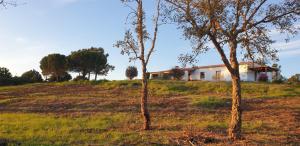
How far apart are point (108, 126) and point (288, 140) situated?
10156 mm

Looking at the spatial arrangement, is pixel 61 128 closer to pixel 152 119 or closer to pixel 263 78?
pixel 152 119

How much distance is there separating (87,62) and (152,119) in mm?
60737

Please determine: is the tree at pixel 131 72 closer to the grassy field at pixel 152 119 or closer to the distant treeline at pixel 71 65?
the distant treeline at pixel 71 65

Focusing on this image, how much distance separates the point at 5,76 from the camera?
77.7m

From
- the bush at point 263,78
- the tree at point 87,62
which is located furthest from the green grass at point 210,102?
the tree at point 87,62

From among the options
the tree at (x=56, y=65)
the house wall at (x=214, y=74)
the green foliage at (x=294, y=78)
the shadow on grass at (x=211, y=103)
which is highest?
the tree at (x=56, y=65)

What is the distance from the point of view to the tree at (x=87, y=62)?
85750 millimetres

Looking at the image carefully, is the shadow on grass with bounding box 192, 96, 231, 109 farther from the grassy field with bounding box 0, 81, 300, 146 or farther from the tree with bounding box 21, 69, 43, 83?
the tree with bounding box 21, 69, 43, 83

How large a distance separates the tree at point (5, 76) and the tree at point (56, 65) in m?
9.75

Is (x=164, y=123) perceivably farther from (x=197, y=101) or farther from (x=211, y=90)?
(x=211, y=90)

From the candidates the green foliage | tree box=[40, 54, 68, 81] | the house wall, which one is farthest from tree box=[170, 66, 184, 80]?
tree box=[40, 54, 68, 81]

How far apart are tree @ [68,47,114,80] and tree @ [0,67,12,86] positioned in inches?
529

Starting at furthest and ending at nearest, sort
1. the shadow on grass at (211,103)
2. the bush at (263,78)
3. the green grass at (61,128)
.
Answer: the bush at (263,78) < the shadow on grass at (211,103) < the green grass at (61,128)

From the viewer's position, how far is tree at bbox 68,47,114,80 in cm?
8575
